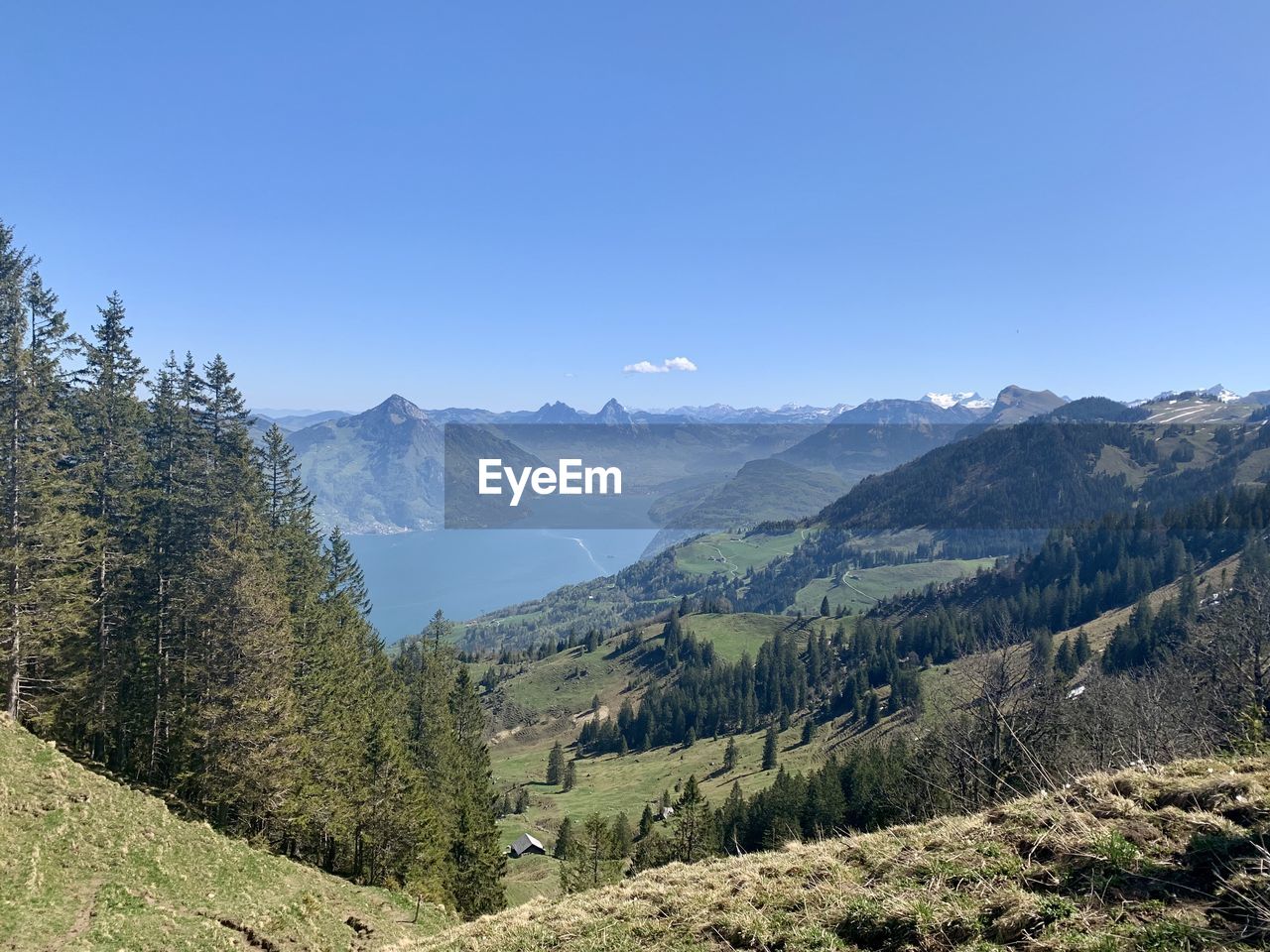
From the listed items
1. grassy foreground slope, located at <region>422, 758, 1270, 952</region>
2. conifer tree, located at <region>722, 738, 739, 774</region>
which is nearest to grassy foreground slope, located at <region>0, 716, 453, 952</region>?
grassy foreground slope, located at <region>422, 758, 1270, 952</region>

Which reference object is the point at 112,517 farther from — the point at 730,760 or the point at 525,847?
the point at 730,760

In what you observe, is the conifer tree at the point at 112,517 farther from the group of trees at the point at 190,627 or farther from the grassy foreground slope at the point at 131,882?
the grassy foreground slope at the point at 131,882

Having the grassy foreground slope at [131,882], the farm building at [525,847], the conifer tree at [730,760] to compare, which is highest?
the grassy foreground slope at [131,882]

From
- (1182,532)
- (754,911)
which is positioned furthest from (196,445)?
(1182,532)

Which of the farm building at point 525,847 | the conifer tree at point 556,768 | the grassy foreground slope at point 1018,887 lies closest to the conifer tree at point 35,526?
the grassy foreground slope at point 1018,887

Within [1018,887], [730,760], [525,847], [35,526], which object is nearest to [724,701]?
[730,760]

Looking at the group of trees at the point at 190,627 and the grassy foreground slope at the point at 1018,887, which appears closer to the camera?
the grassy foreground slope at the point at 1018,887

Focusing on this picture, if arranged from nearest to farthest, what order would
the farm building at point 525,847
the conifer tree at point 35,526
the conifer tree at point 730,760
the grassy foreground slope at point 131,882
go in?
the grassy foreground slope at point 131,882 < the conifer tree at point 35,526 < the farm building at point 525,847 < the conifer tree at point 730,760

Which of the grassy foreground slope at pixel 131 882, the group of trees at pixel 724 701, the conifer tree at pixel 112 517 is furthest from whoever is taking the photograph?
the group of trees at pixel 724 701
